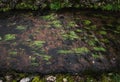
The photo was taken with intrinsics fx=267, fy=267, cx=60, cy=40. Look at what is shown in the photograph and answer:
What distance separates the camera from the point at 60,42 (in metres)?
6.86

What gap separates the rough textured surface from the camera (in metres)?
6.29

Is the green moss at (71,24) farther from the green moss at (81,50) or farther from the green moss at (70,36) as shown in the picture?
the green moss at (81,50)

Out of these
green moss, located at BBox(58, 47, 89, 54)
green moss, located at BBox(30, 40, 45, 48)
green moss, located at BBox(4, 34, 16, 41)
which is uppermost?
green moss, located at BBox(4, 34, 16, 41)

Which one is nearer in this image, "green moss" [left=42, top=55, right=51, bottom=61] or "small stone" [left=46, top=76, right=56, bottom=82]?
"small stone" [left=46, top=76, right=56, bottom=82]

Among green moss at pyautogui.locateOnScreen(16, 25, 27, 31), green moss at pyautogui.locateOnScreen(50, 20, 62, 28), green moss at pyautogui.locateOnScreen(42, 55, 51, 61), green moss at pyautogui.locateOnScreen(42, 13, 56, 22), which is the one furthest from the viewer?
green moss at pyautogui.locateOnScreen(42, 13, 56, 22)

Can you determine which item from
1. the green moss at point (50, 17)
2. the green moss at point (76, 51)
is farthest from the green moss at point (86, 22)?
the green moss at point (76, 51)

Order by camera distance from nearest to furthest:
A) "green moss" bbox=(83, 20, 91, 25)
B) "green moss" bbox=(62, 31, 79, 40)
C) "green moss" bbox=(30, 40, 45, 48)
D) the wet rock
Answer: the wet rock → "green moss" bbox=(30, 40, 45, 48) → "green moss" bbox=(62, 31, 79, 40) → "green moss" bbox=(83, 20, 91, 25)

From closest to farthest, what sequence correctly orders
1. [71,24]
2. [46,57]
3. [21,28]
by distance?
[46,57]
[21,28]
[71,24]

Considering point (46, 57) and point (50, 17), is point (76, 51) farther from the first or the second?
point (50, 17)

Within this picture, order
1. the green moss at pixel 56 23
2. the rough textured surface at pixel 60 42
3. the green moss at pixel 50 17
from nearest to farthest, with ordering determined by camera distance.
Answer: the rough textured surface at pixel 60 42 → the green moss at pixel 56 23 → the green moss at pixel 50 17

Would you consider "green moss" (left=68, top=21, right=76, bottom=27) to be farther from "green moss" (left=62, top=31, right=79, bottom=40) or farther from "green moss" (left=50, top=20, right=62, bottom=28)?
"green moss" (left=62, top=31, right=79, bottom=40)

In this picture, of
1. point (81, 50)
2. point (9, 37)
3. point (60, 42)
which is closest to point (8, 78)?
point (9, 37)

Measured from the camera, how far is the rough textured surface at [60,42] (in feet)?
20.6

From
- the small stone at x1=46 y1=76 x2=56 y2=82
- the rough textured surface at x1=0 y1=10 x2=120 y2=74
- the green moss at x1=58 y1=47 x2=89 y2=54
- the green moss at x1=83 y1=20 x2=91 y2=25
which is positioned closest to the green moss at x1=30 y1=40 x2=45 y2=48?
the rough textured surface at x1=0 y1=10 x2=120 y2=74
